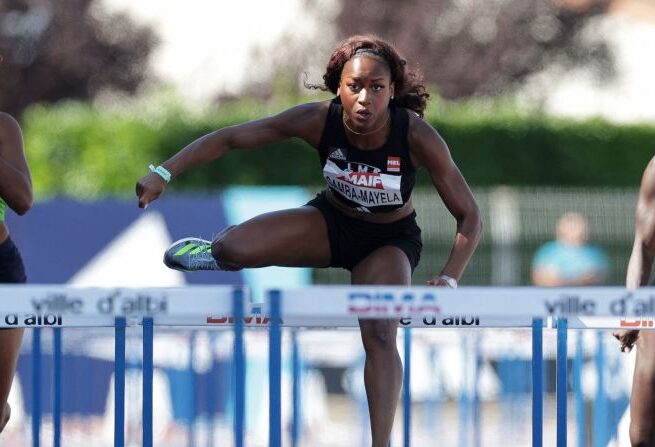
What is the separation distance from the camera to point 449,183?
558cm

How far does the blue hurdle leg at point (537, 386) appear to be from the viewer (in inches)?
207

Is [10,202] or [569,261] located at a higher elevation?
[569,261]

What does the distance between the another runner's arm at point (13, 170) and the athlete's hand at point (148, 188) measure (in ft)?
1.63

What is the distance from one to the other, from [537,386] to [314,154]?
45.4 feet

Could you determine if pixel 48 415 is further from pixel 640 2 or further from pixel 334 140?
pixel 640 2

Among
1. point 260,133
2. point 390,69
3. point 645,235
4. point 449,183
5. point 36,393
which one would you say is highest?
point 390,69

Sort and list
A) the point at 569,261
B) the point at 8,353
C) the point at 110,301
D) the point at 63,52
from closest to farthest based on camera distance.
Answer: the point at 110,301, the point at 8,353, the point at 569,261, the point at 63,52

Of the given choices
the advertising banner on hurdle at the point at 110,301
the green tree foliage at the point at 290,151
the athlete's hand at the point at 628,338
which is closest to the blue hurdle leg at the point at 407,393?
the athlete's hand at the point at 628,338

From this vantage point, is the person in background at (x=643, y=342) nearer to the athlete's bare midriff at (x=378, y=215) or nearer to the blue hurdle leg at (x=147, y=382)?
the athlete's bare midriff at (x=378, y=215)

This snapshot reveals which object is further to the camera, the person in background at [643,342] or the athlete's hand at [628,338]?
the athlete's hand at [628,338]

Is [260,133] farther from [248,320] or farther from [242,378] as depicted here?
[242,378]

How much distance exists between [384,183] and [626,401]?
465 cm

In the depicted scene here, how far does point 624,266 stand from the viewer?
54.4 feet

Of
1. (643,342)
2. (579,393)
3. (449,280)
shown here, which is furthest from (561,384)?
(579,393)
